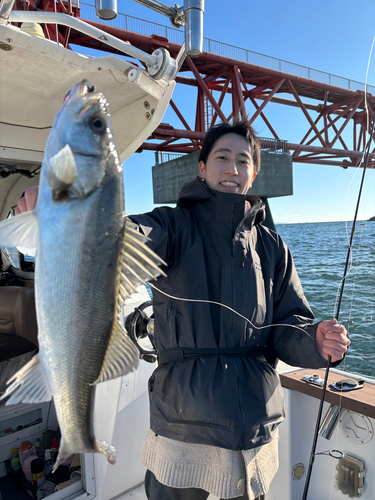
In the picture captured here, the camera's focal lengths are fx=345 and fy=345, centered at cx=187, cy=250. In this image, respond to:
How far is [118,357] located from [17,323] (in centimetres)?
341

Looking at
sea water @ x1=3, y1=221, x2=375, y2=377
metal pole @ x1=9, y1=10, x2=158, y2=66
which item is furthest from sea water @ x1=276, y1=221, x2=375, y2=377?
metal pole @ x1=9, y1=10, x2=158, y2=66

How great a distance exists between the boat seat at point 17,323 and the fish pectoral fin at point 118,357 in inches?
121

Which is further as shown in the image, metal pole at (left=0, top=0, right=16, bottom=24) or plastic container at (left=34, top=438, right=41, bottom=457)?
plastic container at (left=34, top=438, right=41, bottom=457)

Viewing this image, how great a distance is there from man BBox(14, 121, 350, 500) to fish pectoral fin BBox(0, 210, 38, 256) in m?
0.62

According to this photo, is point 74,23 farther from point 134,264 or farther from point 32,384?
point 32,384

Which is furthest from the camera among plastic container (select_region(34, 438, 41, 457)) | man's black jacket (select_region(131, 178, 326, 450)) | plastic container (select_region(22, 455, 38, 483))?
plastic container (select_region(34, 438, 41, 457))

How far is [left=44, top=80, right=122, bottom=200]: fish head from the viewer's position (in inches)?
43.6

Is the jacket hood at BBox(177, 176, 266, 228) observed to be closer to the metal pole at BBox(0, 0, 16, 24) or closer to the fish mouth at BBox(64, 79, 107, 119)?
the fish mouth at BBox(64, 79, 107, 119)

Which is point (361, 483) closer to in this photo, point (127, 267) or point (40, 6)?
point (127, 267)

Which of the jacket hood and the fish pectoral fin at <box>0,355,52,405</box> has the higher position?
the jacket hood

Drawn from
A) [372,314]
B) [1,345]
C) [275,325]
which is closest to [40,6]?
[1,345]

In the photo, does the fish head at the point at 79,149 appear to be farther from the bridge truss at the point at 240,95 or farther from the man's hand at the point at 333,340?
the bridge truss at the point at 240,95

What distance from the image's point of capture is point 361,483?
9.16ft

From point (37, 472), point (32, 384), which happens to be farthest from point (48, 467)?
point (32, 384)
